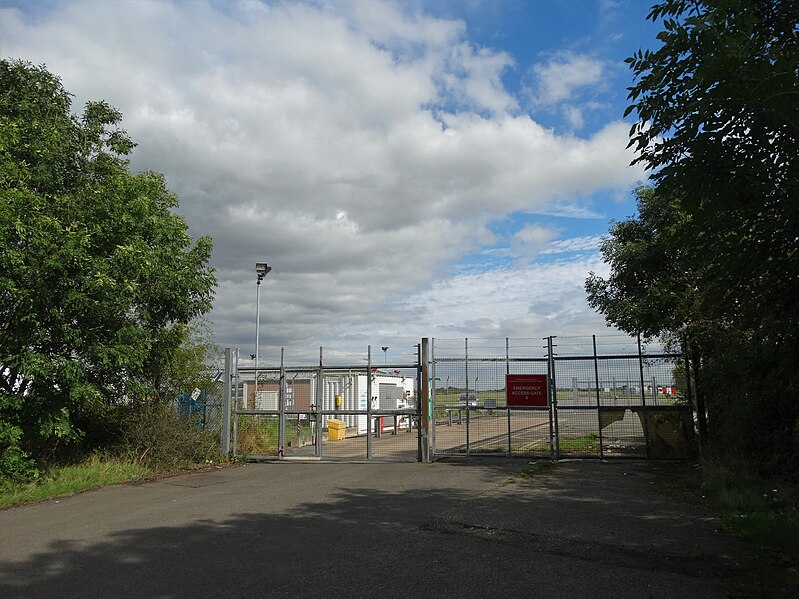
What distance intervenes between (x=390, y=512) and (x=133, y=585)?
402 centimetres

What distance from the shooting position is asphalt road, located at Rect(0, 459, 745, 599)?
18.7 ft

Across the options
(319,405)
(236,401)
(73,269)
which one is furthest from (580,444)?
(73,269)

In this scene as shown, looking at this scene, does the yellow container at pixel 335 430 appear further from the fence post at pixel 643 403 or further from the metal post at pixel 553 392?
the fence post at pixel 643 403

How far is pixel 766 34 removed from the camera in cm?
569

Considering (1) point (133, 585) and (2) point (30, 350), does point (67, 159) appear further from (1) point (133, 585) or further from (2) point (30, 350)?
(1) point (133, 585)

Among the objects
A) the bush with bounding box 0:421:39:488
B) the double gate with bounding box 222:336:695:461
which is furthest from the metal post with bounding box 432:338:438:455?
the bush with bounding box 0:421:39:488

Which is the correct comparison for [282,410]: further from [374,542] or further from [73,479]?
[374,542]

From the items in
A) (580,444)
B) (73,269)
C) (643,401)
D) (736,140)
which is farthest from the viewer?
(580,444)

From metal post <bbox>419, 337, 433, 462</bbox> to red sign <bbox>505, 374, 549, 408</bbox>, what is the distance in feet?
6.45

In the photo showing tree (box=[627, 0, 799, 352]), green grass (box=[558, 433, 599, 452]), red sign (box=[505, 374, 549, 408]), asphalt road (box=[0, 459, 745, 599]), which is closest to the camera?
tree (box=[627, 0, 799, 352])

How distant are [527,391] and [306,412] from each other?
18.4ft

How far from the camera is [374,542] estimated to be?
7250 mm

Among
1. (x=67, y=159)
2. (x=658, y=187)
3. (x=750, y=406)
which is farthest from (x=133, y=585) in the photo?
(x=67, y=159)

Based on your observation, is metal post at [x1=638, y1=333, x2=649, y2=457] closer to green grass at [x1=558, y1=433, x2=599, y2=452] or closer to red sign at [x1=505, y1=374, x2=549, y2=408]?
green grass at [x1=558, y1=433, x2=599, y2=452]
